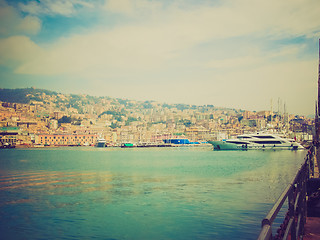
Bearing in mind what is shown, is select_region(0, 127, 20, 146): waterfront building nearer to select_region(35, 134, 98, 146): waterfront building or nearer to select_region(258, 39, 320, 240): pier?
select_region(35, 134, 98, 146): waterfront building

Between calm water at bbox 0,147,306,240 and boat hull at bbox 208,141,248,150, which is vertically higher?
boat hull at bbox 208,141,248,150

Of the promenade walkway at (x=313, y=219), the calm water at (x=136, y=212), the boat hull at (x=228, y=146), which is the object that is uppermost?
the promenade walkway at (x=313, y=219)

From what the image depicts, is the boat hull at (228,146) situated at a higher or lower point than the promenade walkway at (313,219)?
lower

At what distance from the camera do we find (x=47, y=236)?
11312 mm

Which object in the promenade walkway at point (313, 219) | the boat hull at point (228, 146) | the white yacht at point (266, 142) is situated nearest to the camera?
the promenade walkway at point (313, 219)

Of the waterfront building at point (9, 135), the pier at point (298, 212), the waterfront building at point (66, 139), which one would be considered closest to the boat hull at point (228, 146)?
the pier at point (298, 212)

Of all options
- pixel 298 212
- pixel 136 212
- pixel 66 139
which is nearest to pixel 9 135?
pixel 66 139

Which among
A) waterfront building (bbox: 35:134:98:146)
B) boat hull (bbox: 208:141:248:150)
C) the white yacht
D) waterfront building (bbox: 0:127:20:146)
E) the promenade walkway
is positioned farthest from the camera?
waterfront building (bbox: 35:134:98:146)

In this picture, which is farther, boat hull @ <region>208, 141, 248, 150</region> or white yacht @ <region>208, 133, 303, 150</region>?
boat hull @ <region>208, 141, 248, 150</region>

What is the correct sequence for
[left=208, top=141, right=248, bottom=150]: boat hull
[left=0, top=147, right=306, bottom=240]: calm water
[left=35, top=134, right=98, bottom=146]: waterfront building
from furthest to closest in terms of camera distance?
[left=35, top=134, right=98, bottom=146]: waterfront building → [left=208, top=141, right=248, bottom=150]: boat hull → [left=0, top=147, right=306, bottom=240]: calm water

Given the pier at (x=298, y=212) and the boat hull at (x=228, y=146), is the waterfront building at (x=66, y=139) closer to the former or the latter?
the boat hull at (x=228, y=146)

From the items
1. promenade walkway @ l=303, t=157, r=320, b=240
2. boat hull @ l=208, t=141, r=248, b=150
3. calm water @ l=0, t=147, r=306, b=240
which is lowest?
calm water @ l=0, t=147, r=306, b=240

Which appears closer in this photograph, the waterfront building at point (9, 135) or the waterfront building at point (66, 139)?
the waterfront building at point (9, 135)

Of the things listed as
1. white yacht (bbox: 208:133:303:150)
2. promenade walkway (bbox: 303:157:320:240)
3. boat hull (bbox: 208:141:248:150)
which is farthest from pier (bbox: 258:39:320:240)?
boat hull (bbox: 208:141:248:150)
